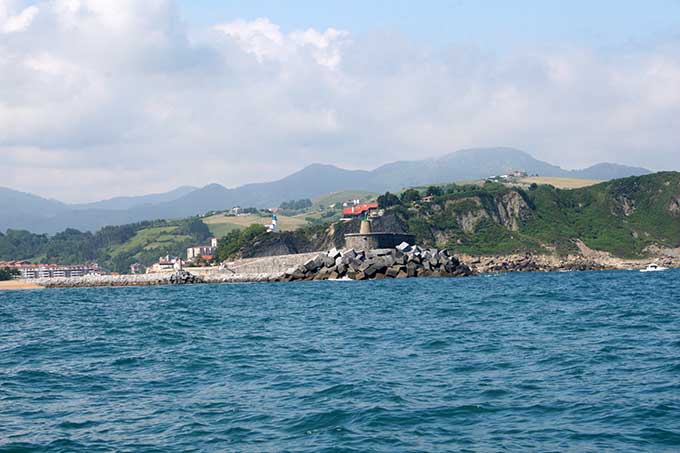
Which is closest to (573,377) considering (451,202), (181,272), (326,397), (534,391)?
(534,391)

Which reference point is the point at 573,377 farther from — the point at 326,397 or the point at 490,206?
the point at 490,206

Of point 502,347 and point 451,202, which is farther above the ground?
point 451,202

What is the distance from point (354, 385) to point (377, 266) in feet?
226

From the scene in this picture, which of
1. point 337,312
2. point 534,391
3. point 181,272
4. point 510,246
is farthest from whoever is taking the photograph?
point 510,246

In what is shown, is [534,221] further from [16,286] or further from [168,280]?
[16,286]

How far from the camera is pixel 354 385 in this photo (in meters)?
17.4

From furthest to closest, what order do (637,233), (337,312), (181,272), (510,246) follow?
(637,233) → (510,246) → (181,272) → (337,312)

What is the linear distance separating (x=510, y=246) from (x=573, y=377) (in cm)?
11591

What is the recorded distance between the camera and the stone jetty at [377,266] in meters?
86.0

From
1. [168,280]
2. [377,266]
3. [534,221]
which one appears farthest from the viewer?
[534,221]

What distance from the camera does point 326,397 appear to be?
16344mm

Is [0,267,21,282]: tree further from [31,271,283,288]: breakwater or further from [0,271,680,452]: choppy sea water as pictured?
[0,271,680,452]: choppy sea water

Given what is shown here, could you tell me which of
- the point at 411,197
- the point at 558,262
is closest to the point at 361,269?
the point at 558,262

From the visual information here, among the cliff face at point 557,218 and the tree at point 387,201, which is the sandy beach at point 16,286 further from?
the tree at point 387,201
